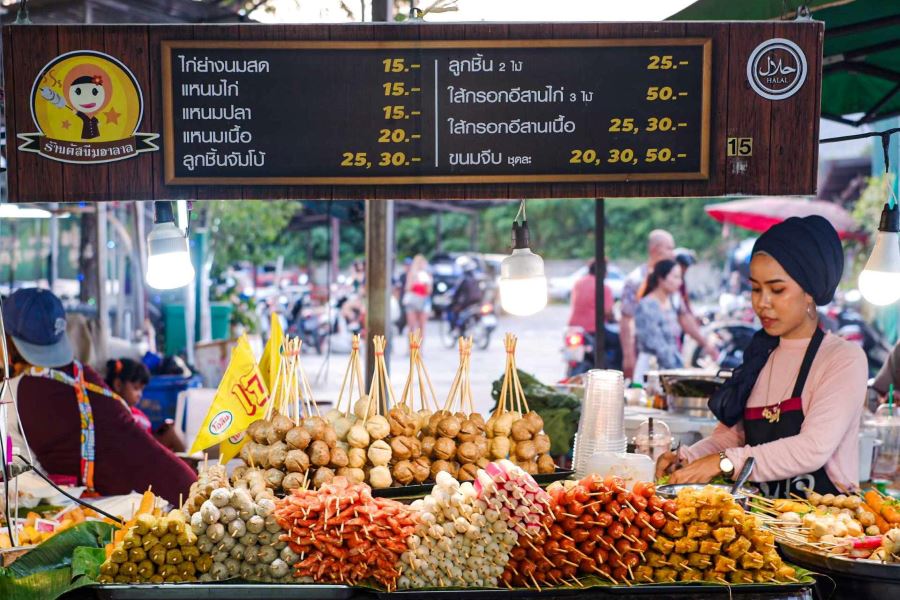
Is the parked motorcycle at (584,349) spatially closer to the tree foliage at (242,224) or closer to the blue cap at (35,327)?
the tree foliage at (242,224)

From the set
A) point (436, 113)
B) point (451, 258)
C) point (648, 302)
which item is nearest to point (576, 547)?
point (436, 113)

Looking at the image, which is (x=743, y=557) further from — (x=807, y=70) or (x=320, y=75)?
(x=320, y=75)

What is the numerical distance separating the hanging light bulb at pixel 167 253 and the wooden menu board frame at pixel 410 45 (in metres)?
0.55

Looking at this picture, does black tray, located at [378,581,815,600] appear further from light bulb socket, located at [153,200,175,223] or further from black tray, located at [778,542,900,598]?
light bulb socket, located at [153,200,175,223]

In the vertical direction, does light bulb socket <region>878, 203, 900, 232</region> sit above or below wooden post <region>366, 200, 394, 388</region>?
above

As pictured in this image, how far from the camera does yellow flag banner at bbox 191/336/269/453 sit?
11.0ft

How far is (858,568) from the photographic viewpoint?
8.77 ft

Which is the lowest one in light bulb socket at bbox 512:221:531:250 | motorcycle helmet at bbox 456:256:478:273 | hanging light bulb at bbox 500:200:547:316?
motorcycle helmet at bbox 456:256:478:273

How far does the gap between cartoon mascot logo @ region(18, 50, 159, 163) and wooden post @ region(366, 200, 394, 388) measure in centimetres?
A: 191

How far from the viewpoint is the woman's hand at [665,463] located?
3.83m

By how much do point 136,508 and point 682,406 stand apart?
A: 3.27 m

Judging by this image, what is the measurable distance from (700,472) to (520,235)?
1.31 meters

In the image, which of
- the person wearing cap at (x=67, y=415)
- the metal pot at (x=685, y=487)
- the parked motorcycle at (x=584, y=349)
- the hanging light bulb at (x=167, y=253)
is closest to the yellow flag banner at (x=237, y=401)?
the hanging light bulb at (x=167, y=253)

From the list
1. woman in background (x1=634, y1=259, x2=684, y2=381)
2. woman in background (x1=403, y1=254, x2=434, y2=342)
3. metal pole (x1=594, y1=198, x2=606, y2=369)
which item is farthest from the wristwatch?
woman in background (x1=403, y1=254, x2=434, y2=342)
